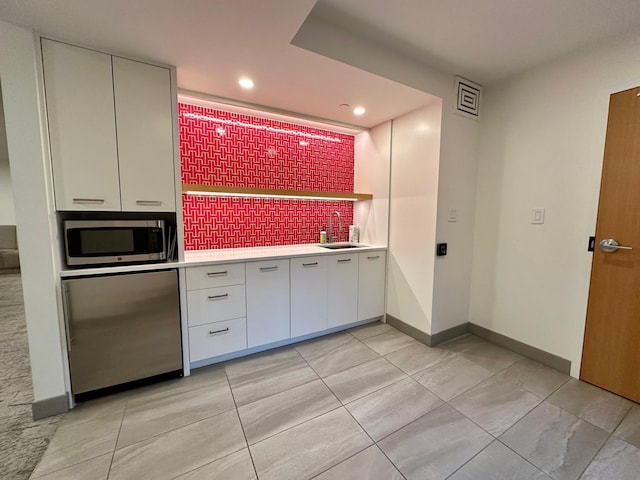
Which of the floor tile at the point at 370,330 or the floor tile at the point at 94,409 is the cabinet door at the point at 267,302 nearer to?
the floor tile at the point at 370,330

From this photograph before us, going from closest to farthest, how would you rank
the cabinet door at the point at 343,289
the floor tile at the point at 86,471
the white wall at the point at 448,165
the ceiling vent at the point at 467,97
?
the floor tile at the point at 86,471 → the white wall at the point at 448,165 → the ceiling vent at the point at 467,97 → the cabinet door at the point at 343,289

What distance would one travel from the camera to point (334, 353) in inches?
95.4

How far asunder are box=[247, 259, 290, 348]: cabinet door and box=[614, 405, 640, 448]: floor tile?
228cm

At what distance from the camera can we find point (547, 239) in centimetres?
220

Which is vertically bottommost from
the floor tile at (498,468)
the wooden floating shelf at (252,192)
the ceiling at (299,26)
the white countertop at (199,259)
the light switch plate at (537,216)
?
the floor tile at (498,468)

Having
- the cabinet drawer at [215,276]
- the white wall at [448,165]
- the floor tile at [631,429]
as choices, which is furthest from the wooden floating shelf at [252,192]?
the floor tile at [631,429]

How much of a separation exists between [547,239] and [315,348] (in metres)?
2.23

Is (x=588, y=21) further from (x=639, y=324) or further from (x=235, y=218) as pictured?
(x=235, y=218)

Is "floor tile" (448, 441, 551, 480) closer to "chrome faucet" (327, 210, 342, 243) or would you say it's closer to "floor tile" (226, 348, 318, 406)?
"floor tile" (226, 348, 318, 406)

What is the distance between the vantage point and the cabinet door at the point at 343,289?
2684 mm

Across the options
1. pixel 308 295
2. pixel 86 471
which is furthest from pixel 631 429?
pixel 86 471

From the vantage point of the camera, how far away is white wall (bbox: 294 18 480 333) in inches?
75.7

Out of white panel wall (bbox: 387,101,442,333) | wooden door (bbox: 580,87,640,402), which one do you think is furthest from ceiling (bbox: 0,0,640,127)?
wooden door (bbox: 580,87,640,402)

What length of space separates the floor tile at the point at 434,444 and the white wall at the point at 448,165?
41.7 inches
